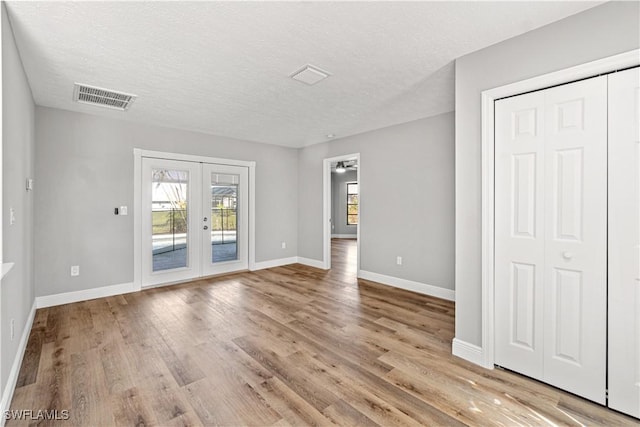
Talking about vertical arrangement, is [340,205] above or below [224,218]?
above

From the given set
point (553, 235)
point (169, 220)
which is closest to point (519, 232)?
point (553, 235)

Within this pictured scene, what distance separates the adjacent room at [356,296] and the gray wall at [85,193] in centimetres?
3

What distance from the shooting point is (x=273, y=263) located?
19.7ft

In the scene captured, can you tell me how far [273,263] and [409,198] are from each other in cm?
312

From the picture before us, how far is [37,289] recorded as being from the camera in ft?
11.8

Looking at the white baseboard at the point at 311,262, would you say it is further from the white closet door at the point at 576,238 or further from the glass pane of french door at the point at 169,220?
the white closet door at the point at 576,238

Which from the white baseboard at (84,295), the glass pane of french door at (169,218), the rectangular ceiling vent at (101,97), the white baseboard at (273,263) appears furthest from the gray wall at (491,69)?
the white baseboard at (84,295)

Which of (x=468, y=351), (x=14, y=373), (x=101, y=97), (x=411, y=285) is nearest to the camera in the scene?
(x=14, y=373)

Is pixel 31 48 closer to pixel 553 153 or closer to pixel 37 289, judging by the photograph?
pixel 37 289

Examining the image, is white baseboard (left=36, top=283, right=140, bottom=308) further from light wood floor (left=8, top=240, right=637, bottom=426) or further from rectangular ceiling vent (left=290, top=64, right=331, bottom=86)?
rectangular ceiling vent (left=290, top=64, right=331, bottom=86)

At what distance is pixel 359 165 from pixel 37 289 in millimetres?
4859

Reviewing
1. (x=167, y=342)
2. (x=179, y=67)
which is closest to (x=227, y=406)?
(x=167, y=342)

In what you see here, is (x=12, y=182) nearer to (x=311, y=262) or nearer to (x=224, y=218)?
(x=224, y=218)

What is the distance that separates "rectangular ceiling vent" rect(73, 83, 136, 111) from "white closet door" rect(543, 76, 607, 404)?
13.5ft
